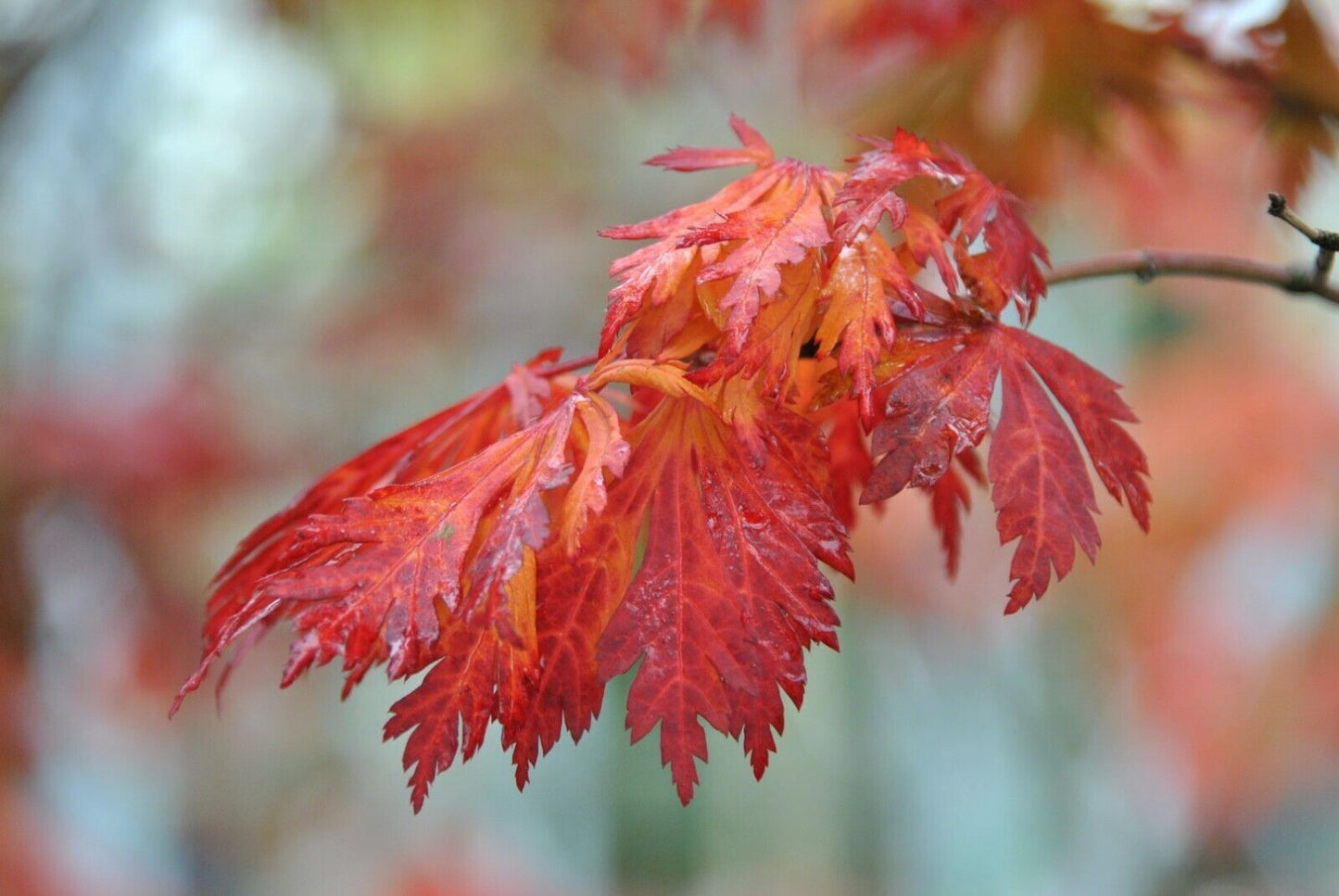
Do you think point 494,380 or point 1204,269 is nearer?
point 1204,269

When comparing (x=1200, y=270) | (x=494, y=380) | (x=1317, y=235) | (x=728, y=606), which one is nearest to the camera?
(x=728, y=606)

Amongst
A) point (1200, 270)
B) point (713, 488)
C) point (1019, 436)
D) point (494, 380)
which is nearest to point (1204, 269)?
point (1200, 270)

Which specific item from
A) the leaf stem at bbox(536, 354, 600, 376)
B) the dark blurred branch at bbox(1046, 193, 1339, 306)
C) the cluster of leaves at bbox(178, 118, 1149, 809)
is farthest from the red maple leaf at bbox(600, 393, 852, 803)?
the dark blurred branch at bbox(1046, 193, 1339, 306)

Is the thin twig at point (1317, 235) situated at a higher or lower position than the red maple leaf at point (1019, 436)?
higher

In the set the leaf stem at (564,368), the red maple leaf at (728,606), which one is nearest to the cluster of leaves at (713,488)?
the red maple leaf at (728,606)

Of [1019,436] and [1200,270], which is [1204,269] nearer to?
[1200,270]

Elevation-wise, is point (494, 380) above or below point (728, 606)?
above

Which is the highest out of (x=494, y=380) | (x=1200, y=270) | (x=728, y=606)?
(x=494, y=380)

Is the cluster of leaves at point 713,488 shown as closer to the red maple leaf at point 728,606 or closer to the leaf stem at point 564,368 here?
the red maple leaf at point 728,606
